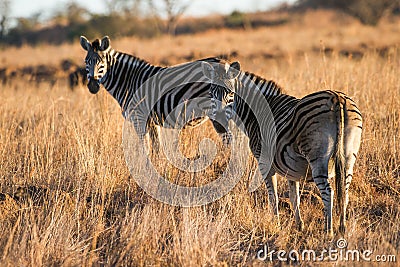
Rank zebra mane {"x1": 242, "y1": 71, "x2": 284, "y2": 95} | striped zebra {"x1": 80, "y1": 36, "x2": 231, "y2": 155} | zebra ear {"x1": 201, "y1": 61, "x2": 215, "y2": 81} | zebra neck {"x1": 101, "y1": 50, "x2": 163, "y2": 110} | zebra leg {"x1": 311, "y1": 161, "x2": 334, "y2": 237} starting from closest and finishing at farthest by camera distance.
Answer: zebra leg {"x1": 311, "y1": 161, "x2": 334, "y2": 237}, zebra mane {"x1": 242, "y1": 71, "x2": 284, "y2": 95}, zebra ear {"x1": 201, "y1": 61, "x2": 215, "y2": 81}, striped zebra {"x1": 80, "y1": 36, "x2": 231, "y2": 155}, zebra neck {"x1": 101, "y1": 50, "x2": 163, "y2": 110}

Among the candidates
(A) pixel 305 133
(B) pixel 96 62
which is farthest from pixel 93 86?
(A) pixel 305 133

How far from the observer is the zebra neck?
8375 mm

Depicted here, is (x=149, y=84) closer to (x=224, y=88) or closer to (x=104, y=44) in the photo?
(x=104, y=44)

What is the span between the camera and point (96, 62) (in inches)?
321

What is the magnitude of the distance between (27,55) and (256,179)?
20.2m

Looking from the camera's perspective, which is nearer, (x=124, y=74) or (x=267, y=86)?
(x=267, y=86)

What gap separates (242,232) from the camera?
532 cm

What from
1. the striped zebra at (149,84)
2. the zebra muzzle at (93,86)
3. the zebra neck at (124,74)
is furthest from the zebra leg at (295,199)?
the zebra muzzle at (93,86)

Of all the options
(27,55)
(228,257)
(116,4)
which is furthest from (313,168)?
(116,4)

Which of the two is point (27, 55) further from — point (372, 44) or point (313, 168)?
point (313, 168)

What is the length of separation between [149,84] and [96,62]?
3.01 ft

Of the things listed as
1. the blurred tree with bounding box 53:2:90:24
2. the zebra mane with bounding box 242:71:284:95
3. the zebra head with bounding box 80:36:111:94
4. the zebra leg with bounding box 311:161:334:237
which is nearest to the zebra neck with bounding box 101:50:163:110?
the zebra head with bounding box 80:36:111:94

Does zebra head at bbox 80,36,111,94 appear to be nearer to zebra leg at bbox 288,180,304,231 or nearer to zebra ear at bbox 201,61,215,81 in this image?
zebra ear at bbox 201,61,215,81

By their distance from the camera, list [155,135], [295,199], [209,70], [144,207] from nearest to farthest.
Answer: [144,207] < [295,199] < [209,70] < [155,135]
